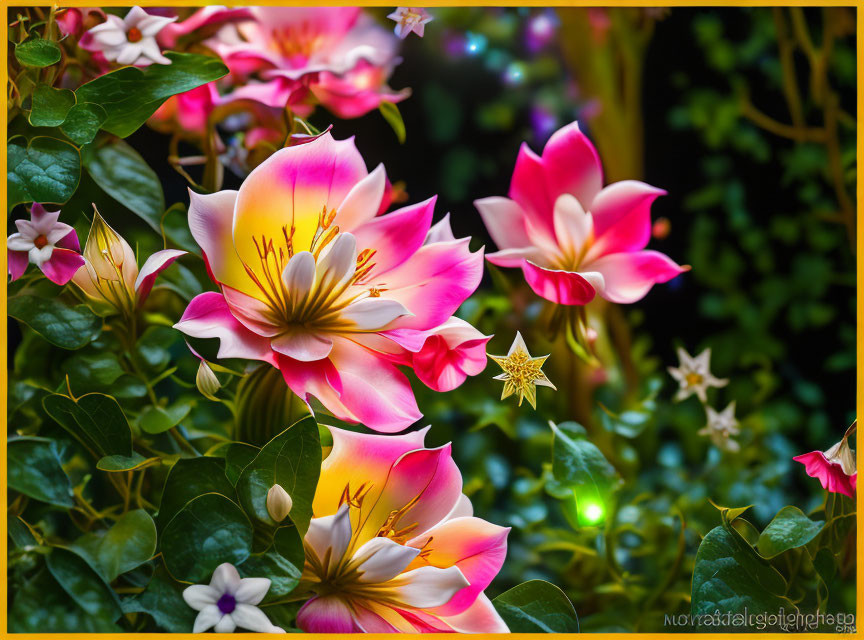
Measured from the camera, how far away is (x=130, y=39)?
62 cm

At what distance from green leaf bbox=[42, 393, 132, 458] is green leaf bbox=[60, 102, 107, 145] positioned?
216 millimetres

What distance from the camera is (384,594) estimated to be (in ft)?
1.96

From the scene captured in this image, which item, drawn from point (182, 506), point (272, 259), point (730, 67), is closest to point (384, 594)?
point (182, 506)

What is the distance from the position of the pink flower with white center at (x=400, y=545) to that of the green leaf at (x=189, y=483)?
0.08 m

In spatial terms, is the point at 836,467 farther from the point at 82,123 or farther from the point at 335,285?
the point at 82,123

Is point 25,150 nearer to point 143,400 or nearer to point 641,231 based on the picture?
point 143,400

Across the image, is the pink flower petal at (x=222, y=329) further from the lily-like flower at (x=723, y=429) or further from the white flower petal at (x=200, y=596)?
the lily-like flower at (x=723, y=429)

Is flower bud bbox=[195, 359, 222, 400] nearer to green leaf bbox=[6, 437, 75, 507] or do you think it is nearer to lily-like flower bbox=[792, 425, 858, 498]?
green leaf bbox=[6, 437, 75, 507]

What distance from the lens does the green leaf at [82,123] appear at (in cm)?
60

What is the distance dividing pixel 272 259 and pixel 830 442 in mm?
529

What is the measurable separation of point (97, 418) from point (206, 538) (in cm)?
13

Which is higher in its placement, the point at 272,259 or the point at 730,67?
the point at 730,67

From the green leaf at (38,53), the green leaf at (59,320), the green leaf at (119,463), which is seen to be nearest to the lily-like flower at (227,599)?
the green leaf at (119,463)

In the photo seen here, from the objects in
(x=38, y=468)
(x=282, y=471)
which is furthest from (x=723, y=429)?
(x=38, y=468)
